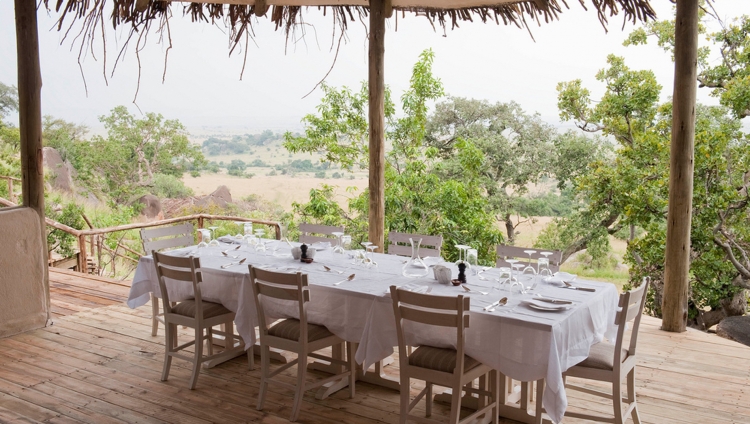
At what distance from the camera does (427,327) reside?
3393mm

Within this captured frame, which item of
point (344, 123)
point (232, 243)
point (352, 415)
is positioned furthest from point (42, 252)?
point (344, 123)

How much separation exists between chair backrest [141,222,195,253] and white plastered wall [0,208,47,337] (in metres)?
1.20

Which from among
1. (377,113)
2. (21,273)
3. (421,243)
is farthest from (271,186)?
(421,243)

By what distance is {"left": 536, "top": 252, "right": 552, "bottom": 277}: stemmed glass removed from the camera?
12.2ft

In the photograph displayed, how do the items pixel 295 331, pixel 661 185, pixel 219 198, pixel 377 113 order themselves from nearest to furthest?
pixel 295 331 < pixel 377 113 < pixel 661 185 < pixel 219 198

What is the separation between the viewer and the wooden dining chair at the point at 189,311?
164 inches

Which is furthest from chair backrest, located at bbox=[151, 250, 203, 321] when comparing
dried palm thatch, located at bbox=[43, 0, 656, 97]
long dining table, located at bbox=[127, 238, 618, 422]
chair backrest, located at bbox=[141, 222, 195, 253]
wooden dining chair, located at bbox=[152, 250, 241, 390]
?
dried palm thatch, located at bbox=[43, 0, 656, 97]

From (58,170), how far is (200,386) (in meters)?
13.7

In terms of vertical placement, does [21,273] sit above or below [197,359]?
above

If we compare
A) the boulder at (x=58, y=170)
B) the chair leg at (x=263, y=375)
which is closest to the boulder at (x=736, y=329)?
the chair leg at (x=263, y=375)

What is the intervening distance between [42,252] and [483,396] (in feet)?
14.1

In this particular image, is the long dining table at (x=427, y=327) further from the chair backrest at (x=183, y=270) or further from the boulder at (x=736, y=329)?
the boulder at (x=736, y=329)

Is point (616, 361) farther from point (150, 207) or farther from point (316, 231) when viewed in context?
point (150, 207)

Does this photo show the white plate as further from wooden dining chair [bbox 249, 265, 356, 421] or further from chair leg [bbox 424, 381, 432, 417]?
wooden dining chair [bbox 249, 265, 356, 421]
